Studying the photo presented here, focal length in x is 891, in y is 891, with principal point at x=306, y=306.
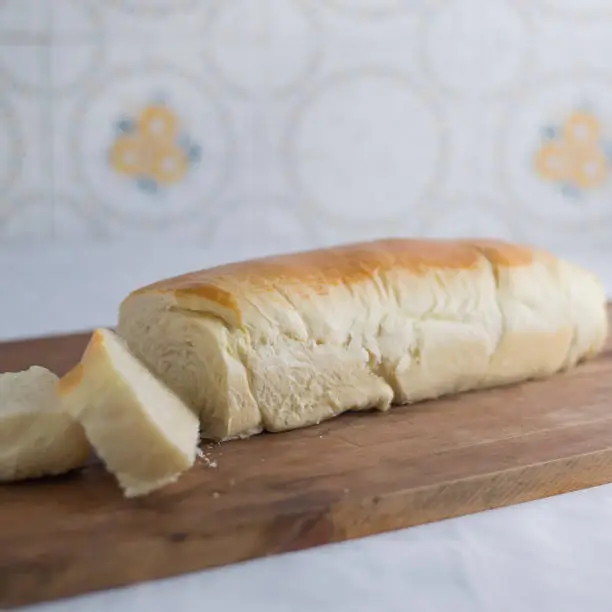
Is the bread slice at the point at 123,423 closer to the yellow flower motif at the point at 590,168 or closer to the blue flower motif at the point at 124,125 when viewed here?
the blue flower motif at the point at 124,125

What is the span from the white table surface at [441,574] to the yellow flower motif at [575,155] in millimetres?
2028

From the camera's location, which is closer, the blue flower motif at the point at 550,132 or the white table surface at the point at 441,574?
the white table surface at the point at 441,574

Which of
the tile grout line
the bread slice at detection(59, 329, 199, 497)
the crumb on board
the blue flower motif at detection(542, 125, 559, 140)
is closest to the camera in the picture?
the bread slice at detection(59, 329, 199, 497)

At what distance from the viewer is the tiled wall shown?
2.58 metres

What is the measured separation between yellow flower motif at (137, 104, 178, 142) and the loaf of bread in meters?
1.36

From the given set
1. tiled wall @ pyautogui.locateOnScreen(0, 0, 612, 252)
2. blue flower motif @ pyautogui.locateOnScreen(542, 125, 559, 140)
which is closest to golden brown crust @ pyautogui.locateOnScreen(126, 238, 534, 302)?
tiled wall @ pyautogui.locateOnScreen(0, 0, 612, 252)

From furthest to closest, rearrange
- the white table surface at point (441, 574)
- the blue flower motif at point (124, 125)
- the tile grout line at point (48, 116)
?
1. the blue flower motif at point (124, 125)
2. the tile grout line at point (48, 116)
3. the white table surface at point (441, 574)

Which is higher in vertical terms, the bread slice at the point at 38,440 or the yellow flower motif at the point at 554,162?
the yellow flower motif at the point at 554,162

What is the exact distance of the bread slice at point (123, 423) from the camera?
101 centimetres

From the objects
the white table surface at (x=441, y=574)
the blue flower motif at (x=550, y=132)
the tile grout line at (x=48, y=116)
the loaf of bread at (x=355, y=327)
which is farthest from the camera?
the blue flower motif at (x=550, y=132)

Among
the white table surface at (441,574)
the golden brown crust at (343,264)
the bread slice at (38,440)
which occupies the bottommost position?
the white table surface at (441,574)

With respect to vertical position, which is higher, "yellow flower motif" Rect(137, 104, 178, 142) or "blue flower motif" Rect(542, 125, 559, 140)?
"yellow flower motif" Rect(137, 104, 178, 142)

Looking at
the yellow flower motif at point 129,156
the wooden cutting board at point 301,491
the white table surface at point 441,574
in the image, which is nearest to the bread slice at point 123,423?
the wooden cutting board at point 301,491

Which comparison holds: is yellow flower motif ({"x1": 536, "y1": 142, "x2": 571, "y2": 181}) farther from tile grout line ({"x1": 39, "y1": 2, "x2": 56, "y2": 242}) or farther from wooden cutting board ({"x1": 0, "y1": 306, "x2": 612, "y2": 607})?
wooden cutting board ({"x1": 0, "y1": 306, "x2": 612, "y2": 607})
